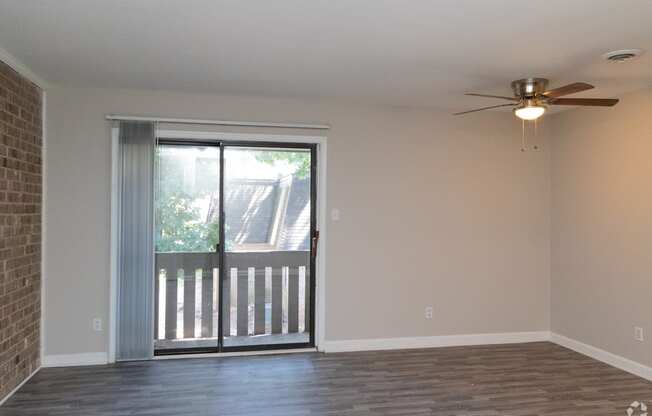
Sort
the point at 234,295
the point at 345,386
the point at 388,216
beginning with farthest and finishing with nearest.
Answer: the point at 388,216 < the point at 234,295 < the point at 345,386

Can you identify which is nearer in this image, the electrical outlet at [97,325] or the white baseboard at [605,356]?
the white baseboard at [605,356]

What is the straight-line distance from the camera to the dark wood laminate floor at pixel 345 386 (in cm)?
323

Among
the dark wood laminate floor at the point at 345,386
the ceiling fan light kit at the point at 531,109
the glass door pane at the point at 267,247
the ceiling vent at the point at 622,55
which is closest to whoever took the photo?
the ceiling vent at the point at 622,55

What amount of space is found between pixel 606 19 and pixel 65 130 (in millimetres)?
4065

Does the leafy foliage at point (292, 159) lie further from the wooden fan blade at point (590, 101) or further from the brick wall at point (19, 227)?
the wooden fan blade at point (590, 101)

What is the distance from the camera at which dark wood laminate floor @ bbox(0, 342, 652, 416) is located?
323 cm

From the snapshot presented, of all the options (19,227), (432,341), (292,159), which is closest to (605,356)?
(432,341)

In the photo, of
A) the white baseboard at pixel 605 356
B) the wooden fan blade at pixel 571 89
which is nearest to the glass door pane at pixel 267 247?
the wooden fan blade at pixel 571 89

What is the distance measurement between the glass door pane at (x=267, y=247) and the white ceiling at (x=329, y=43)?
76cm

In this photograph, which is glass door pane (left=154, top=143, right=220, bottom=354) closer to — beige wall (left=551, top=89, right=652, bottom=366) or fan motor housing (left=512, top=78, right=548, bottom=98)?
fan motor housing (left=512, top=78, right=548, bottom=98)

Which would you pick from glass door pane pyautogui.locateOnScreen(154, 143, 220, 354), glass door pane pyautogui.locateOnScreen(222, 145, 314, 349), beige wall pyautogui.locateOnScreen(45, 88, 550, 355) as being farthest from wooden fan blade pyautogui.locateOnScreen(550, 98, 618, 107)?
glass door pane pyautogui.locateOnScreen(154, 143, 220, 354)

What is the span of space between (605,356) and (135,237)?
4319 mm

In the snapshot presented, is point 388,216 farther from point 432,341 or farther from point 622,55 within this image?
point 622,55

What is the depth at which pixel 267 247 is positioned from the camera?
14.9ft
